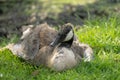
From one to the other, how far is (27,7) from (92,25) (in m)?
6.08

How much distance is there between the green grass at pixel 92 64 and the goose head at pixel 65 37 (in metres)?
0.50

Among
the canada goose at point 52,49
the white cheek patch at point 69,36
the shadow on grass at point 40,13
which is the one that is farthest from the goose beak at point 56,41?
the shadow on grass at point 40,13

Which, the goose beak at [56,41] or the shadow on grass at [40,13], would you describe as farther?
the shadow on grass at [40,13]

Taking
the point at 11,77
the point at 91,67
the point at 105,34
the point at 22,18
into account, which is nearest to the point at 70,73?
the point at 91,67

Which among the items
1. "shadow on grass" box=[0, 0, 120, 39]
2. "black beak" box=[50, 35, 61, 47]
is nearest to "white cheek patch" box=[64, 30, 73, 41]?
"black beak" box=[50, 35, 61, 47]

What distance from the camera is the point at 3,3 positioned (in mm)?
17328

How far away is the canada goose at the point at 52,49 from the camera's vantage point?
9.11 meters

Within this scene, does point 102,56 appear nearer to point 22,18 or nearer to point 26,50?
point 26,50

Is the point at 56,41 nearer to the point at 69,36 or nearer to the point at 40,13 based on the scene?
the point at 69,36

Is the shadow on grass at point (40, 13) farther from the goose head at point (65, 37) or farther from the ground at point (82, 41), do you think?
the goose head at point (65, 37)

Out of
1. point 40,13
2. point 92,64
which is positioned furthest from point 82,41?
point 40,13

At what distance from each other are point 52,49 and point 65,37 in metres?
0.37

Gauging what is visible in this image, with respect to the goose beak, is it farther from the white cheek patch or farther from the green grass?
the green grass

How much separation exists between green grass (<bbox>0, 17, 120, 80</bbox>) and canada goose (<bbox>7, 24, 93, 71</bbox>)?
0.13 meters
